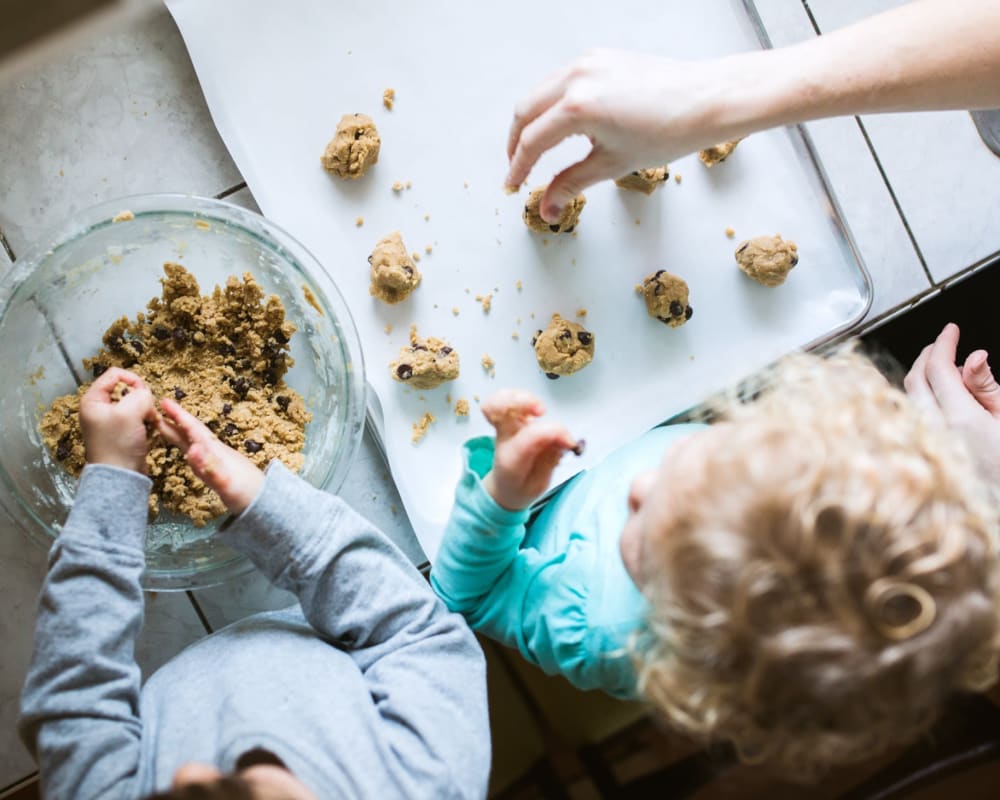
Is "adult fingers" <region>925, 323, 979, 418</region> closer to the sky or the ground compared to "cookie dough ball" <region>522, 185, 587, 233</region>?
closer to the ground

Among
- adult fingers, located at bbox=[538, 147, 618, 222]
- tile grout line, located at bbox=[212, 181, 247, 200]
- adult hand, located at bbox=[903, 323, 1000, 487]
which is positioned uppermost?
tile grout line, located at bbox=[212, 181, 247, 200]

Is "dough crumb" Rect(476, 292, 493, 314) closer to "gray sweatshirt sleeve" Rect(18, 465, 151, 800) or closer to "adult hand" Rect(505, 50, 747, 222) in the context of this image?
"adult hand" Rect(505, 50, 747, 222)

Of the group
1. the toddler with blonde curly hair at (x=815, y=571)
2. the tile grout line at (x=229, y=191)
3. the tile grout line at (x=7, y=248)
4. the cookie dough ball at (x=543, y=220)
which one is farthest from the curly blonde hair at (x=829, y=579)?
the tile grout line at (x=7, y=248)

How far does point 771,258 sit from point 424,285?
1.18 feet

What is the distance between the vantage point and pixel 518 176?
2.36 feet

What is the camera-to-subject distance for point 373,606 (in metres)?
0.71

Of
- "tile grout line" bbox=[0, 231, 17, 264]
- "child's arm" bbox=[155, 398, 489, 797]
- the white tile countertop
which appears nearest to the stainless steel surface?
the white tile countertop

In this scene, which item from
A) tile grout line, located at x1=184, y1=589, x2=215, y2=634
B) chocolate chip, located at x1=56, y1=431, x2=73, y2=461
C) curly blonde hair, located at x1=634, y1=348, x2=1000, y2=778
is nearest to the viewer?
curly blonde hair, located at x1=634, y1=348, x2=1000, y2=778

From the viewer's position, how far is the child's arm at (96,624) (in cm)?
63

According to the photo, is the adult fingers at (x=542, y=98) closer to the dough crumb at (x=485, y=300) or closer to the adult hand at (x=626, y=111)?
the adult hand at (x=626, y=111)

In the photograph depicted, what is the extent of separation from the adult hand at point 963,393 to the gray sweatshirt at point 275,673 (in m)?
0.55

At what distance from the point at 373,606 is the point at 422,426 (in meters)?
0.19

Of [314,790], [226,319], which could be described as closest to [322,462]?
[226,319]

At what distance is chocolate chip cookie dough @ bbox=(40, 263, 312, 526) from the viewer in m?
0.73
